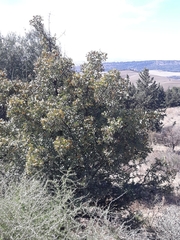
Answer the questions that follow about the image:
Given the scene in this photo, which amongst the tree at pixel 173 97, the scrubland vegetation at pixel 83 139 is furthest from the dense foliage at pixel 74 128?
the tree at pixel 173 97

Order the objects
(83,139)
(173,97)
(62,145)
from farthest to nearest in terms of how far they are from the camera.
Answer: (173,97) → (83,139) → (62,145)

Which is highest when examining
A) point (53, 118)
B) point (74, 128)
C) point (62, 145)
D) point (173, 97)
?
point (53, 118)

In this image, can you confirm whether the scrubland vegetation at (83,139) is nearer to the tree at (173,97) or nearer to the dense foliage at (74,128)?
the dense foliage at (74,128)

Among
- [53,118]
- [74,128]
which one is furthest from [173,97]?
[53,118]

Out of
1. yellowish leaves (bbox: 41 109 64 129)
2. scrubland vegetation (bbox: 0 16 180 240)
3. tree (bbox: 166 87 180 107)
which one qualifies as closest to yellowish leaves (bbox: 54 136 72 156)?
scrubland vegetation (bbox: 0 16 180 240)

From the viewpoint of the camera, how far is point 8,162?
5969 millimetres

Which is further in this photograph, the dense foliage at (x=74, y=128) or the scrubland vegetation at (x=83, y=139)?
the dense foliage at (x=74, y=128)

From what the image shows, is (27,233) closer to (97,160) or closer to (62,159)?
(62,159)

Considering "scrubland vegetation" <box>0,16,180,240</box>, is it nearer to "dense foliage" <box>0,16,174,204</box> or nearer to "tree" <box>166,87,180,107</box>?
"dense foliage" <box>0,16,174,204</box>

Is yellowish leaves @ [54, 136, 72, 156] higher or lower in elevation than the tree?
higher

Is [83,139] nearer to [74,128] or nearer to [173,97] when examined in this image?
[74,128]

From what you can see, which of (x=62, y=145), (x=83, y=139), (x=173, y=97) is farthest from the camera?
(x=173, y=97)

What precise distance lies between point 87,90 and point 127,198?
8.02 feet

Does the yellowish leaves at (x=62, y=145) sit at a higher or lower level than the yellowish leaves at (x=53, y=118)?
lower
